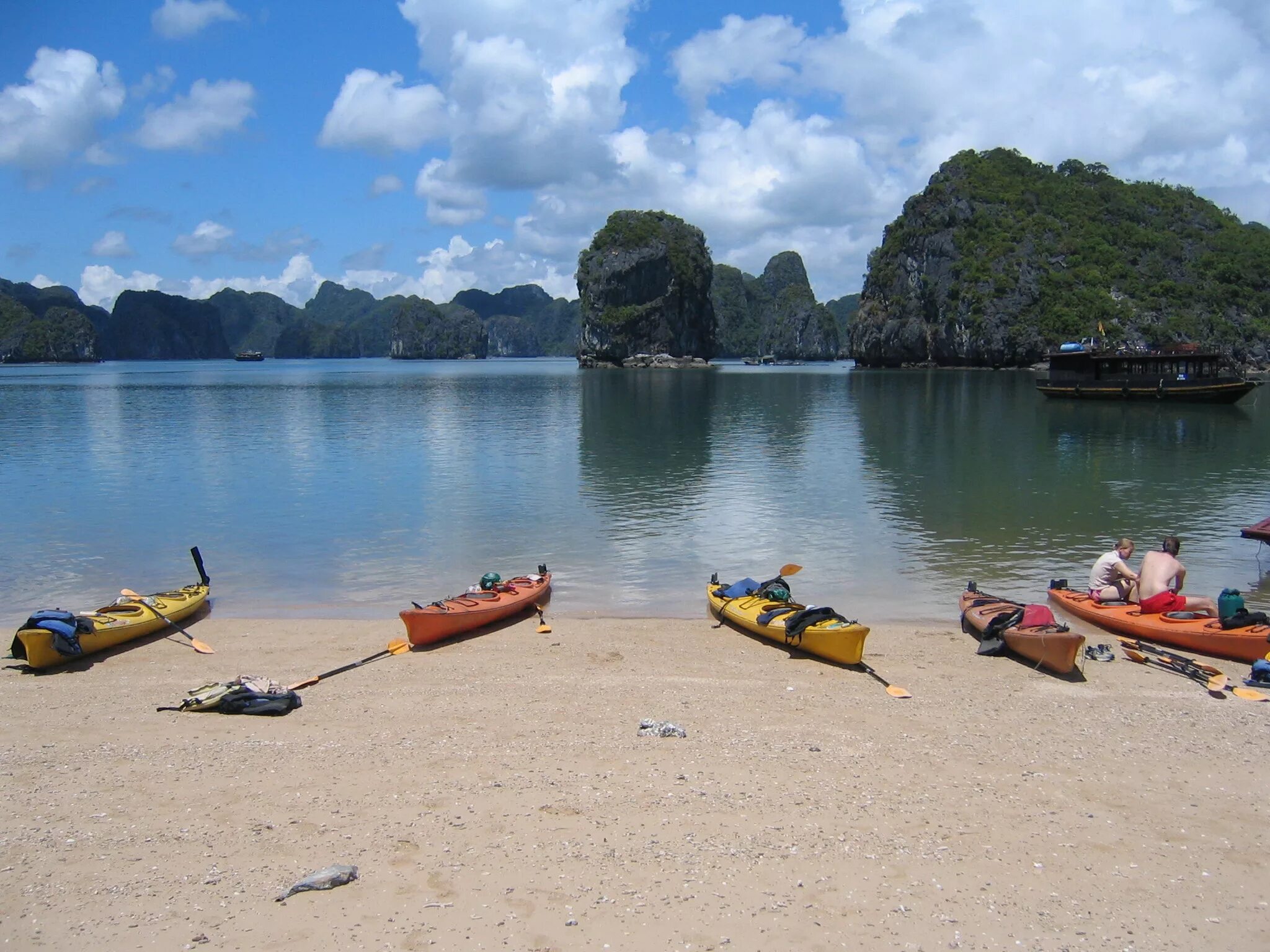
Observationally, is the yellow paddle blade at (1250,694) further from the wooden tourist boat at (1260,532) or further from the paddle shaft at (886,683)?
the wooden tourist boat at (1260,532)

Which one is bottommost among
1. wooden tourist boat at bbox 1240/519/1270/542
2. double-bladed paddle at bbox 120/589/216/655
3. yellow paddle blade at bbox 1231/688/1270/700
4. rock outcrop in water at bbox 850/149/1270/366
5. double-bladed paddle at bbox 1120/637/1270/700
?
yellow paddle blade at bbox 1231/688/1270/700

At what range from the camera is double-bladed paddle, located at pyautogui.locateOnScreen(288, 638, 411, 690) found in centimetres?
1033

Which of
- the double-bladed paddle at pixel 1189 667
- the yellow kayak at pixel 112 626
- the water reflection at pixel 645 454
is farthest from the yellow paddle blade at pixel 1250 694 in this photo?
the yellow kayak at pixel 112 626

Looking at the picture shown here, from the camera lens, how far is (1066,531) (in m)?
19.8

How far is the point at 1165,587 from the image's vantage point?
40.5 ft

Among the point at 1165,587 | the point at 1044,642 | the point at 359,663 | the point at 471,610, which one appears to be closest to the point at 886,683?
the point at 1044,642

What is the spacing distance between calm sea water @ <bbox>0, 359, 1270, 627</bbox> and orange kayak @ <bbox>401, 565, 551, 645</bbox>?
2.25ft

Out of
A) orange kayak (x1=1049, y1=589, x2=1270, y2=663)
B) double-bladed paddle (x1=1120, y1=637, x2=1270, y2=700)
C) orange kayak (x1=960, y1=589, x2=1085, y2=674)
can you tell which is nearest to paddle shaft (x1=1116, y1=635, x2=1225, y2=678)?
double-bladed paddle (x1=1120, y1=637, x2=1270, y2=700)

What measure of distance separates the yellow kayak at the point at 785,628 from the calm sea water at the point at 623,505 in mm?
1047

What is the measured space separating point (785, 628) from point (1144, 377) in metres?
59.6

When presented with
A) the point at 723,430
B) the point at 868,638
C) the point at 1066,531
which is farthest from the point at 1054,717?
the point at 723,430

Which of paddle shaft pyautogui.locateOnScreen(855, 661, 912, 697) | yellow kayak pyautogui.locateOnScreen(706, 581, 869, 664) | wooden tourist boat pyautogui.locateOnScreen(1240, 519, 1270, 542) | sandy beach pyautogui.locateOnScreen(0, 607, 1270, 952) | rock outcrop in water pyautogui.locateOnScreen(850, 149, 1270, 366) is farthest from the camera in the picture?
rock outcrop in water pyautogui.locateOnScreen(850, 149, 1270, 366)

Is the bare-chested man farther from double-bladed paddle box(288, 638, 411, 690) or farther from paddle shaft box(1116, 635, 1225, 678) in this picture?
double-bladed paddle box(288, 638, 411, 690)

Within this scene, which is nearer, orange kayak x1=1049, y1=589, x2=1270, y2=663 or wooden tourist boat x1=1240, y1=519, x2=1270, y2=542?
orange kayak x1=1049, y1=589, x2=1270, y2=663
